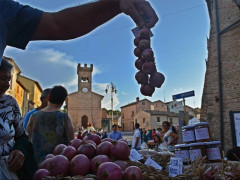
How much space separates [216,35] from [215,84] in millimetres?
2014

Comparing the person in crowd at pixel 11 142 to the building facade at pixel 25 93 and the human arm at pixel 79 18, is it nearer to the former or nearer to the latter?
the human arm at pixel 79 18

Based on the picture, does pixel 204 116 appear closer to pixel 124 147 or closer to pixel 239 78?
pixel 239 78

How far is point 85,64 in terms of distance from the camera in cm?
5916

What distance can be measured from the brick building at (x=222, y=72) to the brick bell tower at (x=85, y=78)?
46754 millimetres

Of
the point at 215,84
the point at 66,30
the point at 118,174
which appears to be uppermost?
the point at 215,84

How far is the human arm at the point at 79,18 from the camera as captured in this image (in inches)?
39.8

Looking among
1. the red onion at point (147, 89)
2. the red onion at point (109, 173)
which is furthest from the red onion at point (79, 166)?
the red onion at point (147, 89)

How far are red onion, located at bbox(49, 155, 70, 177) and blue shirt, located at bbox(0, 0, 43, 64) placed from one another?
0.90 m

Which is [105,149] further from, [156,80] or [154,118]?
[154,118]

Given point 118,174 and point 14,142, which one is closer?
point 118,174

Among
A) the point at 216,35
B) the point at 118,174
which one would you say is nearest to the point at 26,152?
the point at 118,174

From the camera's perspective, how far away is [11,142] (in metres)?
1.42

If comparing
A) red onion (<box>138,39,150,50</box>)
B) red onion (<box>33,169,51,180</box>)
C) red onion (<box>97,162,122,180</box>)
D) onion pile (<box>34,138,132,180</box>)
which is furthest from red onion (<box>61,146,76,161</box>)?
red onion (<box>138,39,150,50</box>)

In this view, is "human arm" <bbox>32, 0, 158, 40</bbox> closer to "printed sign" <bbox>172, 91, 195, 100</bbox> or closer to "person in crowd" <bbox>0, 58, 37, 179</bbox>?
"person in crowd" <bbox>0, 58, 37, 179</bbox>
